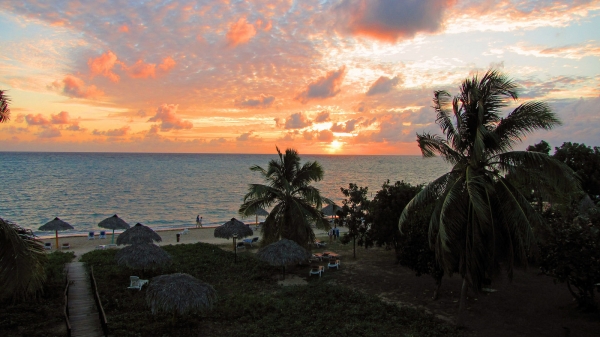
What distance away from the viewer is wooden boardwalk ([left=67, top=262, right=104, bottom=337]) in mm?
10414

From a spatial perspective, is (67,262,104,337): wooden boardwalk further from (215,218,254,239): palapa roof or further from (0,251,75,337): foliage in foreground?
(215,218,254,239): palapa roof

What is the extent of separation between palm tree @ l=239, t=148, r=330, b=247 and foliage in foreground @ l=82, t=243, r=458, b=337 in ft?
9.59

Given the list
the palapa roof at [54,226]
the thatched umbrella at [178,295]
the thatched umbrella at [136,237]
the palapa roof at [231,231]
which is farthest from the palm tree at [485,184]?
the palapa roof at [54,226]

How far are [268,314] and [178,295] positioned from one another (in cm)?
309

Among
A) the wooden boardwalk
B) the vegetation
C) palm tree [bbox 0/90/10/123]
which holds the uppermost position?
palm tree [bbox 0/90/10/123]

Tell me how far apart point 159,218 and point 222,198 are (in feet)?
63.4

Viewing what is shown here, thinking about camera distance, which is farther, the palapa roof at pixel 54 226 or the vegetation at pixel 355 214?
the palapa roof at pixel 54 226

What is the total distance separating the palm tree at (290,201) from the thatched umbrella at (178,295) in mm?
7831

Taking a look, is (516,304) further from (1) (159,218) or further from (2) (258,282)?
(1) (159,218)

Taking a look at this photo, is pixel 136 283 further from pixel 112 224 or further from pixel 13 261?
pixel 112 224

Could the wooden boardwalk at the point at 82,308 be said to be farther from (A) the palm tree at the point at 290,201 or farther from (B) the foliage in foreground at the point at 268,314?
(A) the palm tree at the point at 290,201

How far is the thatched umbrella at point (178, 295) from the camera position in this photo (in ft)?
34.4

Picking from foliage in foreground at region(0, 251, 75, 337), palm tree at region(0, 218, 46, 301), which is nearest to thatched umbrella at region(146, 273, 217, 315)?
foliage in foreground at region(0, 251, 75, 337)

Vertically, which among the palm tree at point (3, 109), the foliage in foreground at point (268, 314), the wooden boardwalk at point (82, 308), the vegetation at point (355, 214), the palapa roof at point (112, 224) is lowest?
the foliage in foreground at point (268, 314)
